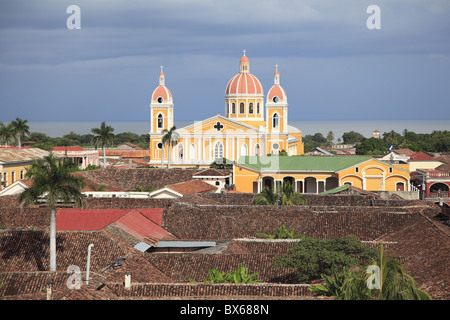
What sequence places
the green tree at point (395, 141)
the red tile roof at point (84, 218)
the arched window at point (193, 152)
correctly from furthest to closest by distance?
the green tree at point (395, 141)
the arched window at point (193, 152)
the red tile roof at point (84, 218)

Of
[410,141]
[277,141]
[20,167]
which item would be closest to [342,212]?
[20,167]

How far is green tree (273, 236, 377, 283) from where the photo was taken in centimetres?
2109

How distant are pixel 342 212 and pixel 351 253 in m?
8.92

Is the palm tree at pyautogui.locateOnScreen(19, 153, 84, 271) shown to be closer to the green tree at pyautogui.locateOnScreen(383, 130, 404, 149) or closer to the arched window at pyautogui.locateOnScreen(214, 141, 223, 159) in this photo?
the arched window at pyautogui.locateOnScreen(214, 141, 223, 159)

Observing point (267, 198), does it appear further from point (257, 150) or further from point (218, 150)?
point (218, 150)

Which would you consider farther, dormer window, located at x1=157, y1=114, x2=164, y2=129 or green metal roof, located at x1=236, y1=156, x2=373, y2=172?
dormer window, located at x1=157, y1=114, x2=164, y2=129

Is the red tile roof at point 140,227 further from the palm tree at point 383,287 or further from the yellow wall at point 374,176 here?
the yellow wall at point 374,176

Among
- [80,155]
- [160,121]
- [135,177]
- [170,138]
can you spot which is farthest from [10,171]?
[160,121]

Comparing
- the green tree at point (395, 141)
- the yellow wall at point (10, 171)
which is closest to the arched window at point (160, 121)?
the yellow wall at point (10, 171)

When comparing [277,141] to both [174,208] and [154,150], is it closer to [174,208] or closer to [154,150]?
[154,150]

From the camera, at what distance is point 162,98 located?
7669 cm

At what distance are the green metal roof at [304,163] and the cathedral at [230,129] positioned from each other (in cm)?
1317

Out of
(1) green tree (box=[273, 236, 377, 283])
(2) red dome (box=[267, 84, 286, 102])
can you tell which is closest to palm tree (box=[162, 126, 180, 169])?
(2) red dome (box=[267, 84, 286, 102])

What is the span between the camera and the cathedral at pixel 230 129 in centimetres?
7412
